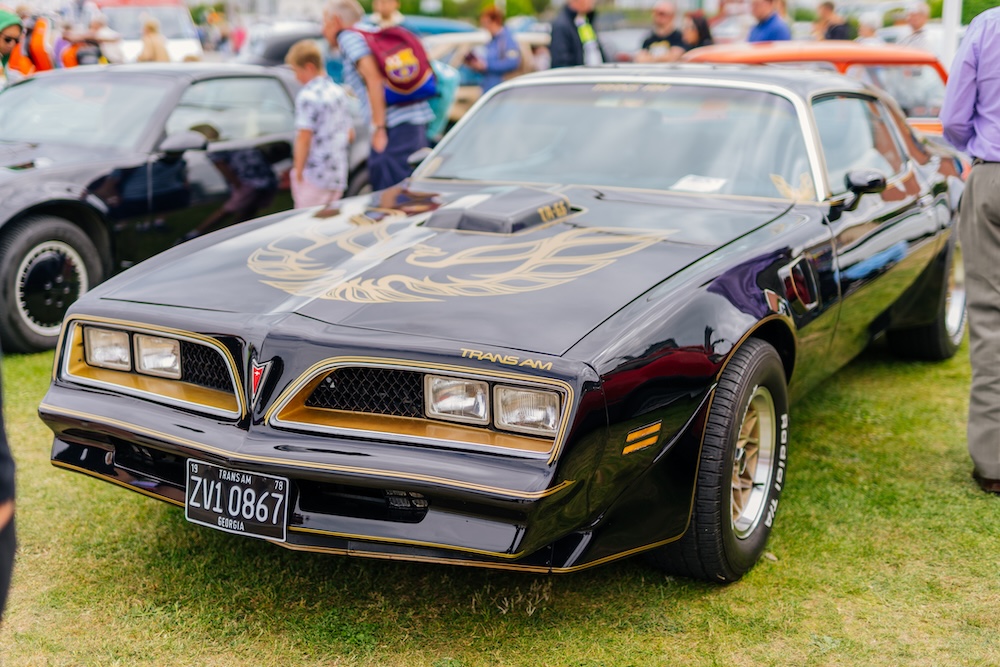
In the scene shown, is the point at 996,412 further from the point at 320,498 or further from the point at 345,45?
the point at 345,45

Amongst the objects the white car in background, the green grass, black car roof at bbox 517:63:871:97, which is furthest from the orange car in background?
the white car in background

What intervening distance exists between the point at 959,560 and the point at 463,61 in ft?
39.2

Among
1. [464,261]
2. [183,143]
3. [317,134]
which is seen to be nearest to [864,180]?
[464,261]

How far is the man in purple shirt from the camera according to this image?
12.4 ft

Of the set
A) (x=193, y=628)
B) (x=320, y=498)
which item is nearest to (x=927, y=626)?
(x=320, y=498)

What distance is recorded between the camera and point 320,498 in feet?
8.96

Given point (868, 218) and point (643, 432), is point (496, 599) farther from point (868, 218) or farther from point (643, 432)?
point (868, 218)

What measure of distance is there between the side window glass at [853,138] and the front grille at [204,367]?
2.41 metres

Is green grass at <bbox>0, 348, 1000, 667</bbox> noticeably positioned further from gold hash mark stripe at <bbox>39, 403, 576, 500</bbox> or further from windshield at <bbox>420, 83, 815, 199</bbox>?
windshield at <bbox>420, 83, 815, 199</bbox>

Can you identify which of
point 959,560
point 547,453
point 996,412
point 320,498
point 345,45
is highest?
point 345,45

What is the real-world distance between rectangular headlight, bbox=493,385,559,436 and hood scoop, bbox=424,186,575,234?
0.97m

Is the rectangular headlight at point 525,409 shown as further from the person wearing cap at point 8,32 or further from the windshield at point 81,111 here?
the person wearing cap at point 8,32

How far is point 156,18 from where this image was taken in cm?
1908

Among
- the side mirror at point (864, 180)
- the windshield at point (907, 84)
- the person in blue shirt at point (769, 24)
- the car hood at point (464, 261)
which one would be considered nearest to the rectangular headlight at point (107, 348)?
the car hood at point (464, 261)
